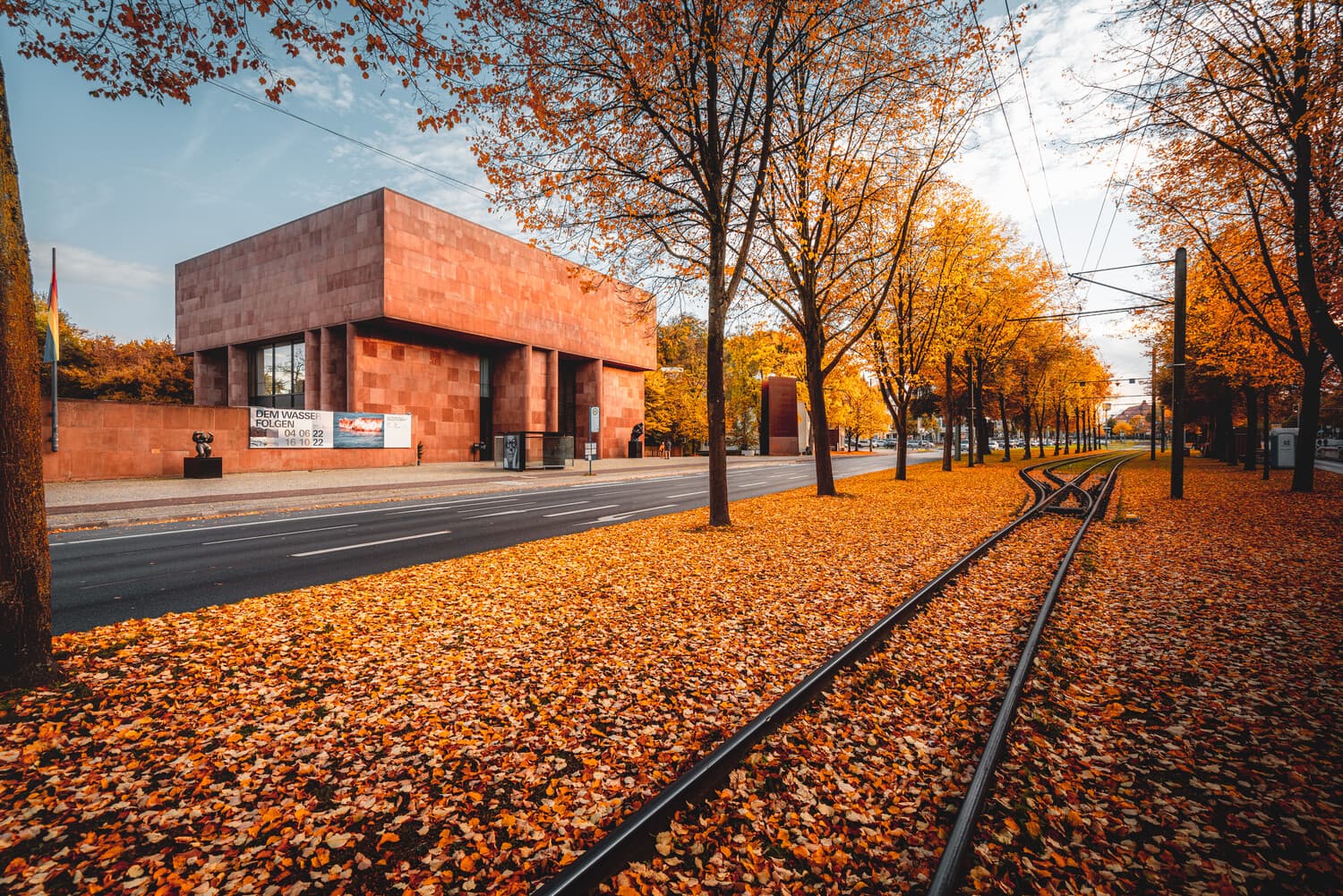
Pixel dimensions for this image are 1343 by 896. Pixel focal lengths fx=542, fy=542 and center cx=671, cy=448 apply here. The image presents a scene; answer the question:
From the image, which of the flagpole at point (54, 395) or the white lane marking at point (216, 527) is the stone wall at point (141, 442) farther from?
the white lane marking at point (216, 527)

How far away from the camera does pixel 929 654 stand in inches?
185

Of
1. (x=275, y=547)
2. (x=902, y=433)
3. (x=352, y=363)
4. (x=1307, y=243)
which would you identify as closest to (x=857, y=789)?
(x=275, y=547)

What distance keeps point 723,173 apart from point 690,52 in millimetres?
2051

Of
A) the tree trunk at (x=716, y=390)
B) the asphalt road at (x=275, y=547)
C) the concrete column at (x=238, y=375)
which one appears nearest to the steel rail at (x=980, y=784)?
the tree trunk at (x=716, y=390)

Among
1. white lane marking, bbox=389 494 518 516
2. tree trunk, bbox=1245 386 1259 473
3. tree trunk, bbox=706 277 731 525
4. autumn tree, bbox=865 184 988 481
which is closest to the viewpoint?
tree trunk, bbox=706 277 731 525

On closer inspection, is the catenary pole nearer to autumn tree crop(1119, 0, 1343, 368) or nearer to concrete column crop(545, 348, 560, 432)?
autumn tree crop(1119, 0, 1343, 368)

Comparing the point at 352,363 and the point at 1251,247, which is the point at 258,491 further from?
the point at 1251,247

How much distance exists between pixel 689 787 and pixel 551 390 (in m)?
40.1

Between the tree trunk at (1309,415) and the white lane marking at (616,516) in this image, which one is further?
the tree trunk at (1309,415)

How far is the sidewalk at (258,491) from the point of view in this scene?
1376cm

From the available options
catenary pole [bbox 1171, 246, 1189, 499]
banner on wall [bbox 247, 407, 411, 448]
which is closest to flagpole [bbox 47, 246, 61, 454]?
banner on wall [bbox 247, 407, 411, 448]

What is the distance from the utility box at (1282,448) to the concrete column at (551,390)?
128ft

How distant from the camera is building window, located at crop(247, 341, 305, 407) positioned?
3572 centimetres

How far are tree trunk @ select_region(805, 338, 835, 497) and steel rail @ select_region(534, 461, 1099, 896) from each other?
11.1 meters
